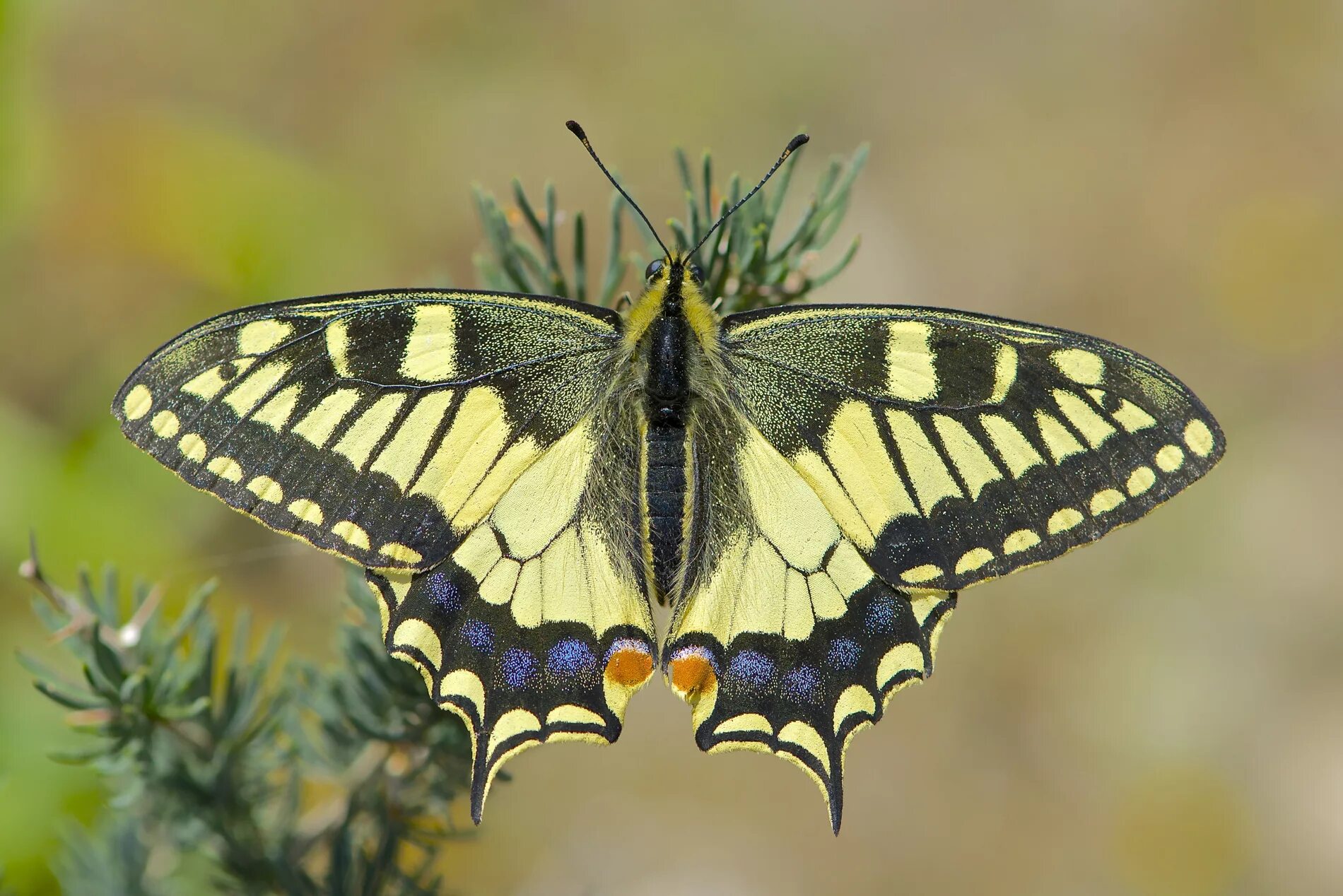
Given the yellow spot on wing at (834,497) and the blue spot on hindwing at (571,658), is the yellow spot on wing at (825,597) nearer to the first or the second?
the yellow spot on wing at (834,497)

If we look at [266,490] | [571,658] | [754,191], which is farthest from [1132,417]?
[266,490]

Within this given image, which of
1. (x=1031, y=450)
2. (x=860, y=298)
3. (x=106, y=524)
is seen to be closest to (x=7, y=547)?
(x=106, y=524)

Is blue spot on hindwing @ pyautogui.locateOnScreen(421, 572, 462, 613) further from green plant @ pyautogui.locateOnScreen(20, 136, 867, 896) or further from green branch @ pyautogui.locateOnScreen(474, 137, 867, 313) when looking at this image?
green branch @ pyautogui.locateOnScreen(474, 137, 867, 313)

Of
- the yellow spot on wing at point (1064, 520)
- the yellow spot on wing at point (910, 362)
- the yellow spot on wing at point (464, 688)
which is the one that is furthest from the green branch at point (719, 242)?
the yellow spot on wing at point (464, 688)

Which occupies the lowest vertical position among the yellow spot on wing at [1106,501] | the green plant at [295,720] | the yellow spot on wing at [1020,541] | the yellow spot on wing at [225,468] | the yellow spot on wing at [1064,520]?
the green plant at [295,720]

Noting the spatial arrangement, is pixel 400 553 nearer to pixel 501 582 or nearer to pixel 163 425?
pixel 501 582

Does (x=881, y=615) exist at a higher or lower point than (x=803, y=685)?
higher

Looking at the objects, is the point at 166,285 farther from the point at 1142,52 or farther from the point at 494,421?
the point at 1142,52
